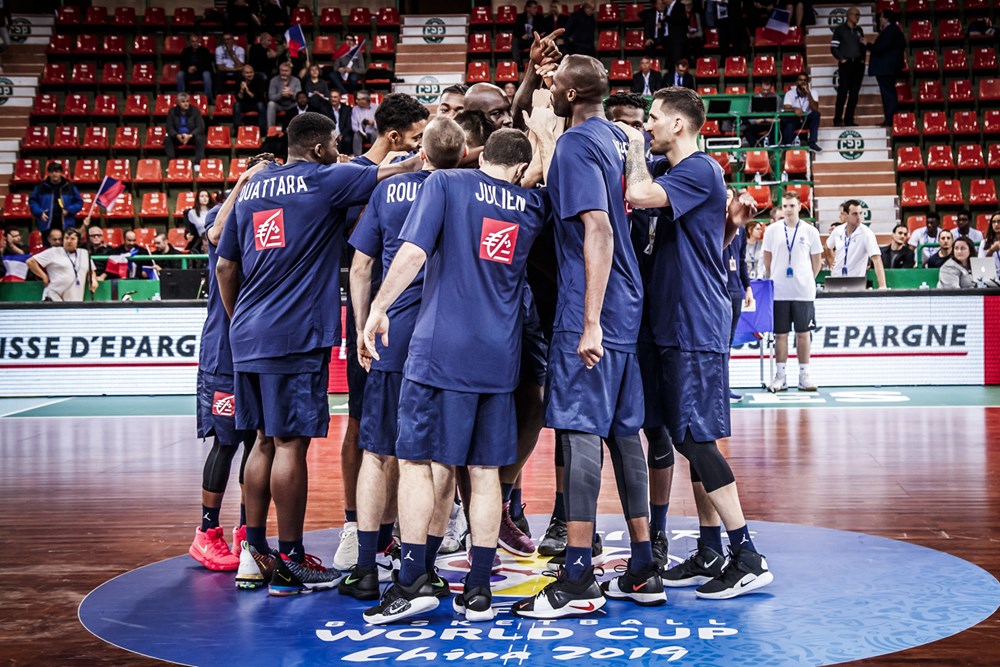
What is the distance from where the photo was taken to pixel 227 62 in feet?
61.5

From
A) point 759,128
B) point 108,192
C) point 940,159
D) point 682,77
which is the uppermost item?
point 682,77

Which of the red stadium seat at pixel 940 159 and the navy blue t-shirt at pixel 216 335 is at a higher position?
the red stadium seat at pixel 940 159

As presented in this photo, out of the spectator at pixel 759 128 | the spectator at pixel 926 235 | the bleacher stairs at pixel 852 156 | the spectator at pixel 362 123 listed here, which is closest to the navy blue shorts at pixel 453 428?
the spectator at pixel 926 235

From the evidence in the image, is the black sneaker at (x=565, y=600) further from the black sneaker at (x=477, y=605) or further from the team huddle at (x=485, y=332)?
the black sneaker at (x=477, y=605)

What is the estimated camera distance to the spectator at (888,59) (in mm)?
17219

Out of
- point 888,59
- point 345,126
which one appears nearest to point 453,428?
point 345,126

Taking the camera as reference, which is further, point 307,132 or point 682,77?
point 682,77

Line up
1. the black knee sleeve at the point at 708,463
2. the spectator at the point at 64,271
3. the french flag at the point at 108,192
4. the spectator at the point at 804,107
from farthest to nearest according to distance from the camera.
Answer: the spectator at the point at 804,107
the french flag at the point at 108,192
the spectator at the point at 64,271
the black knee sleeve at the point at 708,463

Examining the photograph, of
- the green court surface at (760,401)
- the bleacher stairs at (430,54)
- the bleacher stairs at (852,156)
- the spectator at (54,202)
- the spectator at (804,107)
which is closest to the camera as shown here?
the green court surface at (760,401)

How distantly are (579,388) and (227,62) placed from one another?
16.3m

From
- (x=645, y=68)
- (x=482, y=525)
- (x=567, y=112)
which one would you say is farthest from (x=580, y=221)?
(x=645, y=68)

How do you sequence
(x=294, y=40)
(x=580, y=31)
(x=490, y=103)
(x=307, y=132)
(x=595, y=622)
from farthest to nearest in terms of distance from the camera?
1. (x=294, y=40)
2. (x=580, y=31)
3. (x=490, y=103)
4. (x=307, y=132)
5. (x=595, y=622)

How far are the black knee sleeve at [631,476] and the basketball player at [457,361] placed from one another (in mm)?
431

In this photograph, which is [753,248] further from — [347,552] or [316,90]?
[347,552]
